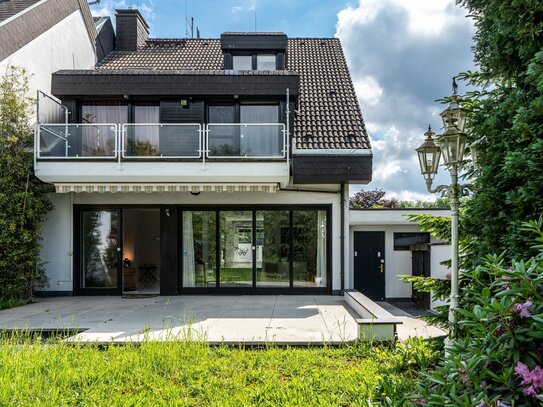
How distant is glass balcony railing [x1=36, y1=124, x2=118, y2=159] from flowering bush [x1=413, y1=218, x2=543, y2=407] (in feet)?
40.6

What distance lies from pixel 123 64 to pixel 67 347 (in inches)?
556

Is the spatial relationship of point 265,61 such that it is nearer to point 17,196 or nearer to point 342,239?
point 342,239

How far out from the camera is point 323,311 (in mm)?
11031

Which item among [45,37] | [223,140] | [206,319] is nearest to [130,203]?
[223,140]

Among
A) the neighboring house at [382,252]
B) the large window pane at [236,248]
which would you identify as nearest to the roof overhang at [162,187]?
the large window pane at [236,248]

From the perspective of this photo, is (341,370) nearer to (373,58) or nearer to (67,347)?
(67,347)

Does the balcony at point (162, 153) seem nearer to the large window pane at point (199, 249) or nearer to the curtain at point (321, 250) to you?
the large window pane at point (199, 249)

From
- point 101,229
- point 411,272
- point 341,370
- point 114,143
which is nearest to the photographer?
point 341,370

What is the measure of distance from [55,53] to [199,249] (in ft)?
31.4

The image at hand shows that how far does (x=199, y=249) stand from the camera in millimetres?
14578

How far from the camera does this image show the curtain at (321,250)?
1438 centimetres

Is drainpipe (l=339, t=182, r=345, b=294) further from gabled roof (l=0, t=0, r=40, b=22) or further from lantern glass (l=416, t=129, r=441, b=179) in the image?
gabled roof (l=0, t=0, r=40, b=22)

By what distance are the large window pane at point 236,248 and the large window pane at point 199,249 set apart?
0.37 m

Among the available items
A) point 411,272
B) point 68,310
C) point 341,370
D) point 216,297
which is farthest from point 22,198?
point 411,272
